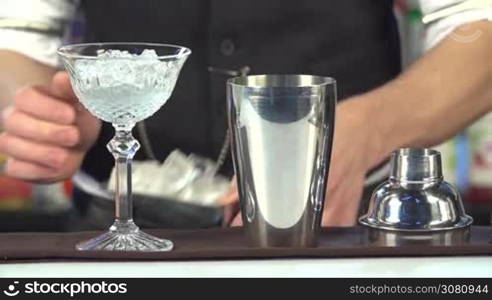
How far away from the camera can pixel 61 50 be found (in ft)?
3.02

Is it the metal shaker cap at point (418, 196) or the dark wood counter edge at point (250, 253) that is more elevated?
the metal shaker cap at point (418, 196)

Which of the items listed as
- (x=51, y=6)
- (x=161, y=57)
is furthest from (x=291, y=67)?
(x=161, y=57)

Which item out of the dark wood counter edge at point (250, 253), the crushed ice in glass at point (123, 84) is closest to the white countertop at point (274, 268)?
the dark wood counter edge at point (250, 253)

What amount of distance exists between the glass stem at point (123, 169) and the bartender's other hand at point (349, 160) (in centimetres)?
22

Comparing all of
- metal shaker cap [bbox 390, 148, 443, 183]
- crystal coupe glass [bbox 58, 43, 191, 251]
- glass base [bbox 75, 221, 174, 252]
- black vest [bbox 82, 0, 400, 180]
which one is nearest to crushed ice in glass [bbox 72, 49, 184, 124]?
crystal coupe glass [bbox 58, 43, 191, 251]

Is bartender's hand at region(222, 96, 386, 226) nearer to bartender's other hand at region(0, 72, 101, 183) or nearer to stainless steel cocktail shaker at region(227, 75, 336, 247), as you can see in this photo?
stainless steel cocktail shaker at region(227, 75, 336, 247)

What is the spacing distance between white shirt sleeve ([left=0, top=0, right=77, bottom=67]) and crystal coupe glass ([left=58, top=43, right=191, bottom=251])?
22.3 inches

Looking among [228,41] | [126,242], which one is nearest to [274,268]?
[126,242]

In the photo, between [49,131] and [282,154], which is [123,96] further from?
[49,131]

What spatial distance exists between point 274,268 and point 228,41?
0.66m

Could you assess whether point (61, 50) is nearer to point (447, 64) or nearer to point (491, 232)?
point (491, 232)

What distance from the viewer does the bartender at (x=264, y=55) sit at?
54.2 inches

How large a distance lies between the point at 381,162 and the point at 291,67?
0.21 metres

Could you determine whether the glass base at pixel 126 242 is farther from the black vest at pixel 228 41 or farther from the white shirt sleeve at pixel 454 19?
the white shirt sleeve at pixel 454 19
